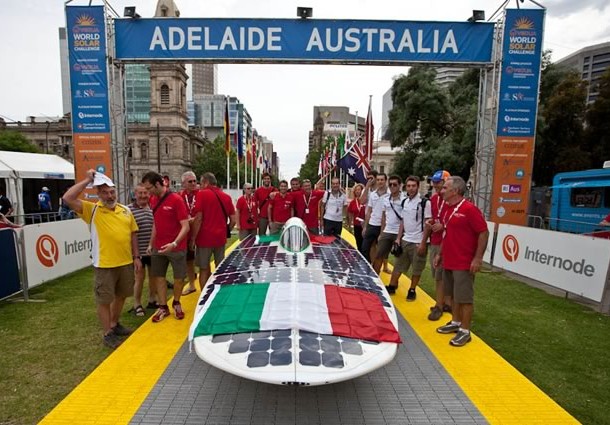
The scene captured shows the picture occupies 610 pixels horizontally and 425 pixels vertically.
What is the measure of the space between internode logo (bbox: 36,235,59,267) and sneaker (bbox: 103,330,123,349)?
2945 mm

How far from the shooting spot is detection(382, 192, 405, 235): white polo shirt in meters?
5.45

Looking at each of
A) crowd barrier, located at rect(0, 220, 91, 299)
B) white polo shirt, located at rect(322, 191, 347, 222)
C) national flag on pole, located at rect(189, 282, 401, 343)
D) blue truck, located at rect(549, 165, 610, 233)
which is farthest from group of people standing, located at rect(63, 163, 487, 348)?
blue truck, located at rect(549, 165, 610, 233)

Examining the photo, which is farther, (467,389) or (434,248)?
(434,248)

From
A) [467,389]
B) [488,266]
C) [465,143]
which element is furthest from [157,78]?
[467,389]

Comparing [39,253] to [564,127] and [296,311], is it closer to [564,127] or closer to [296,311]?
[296,311]

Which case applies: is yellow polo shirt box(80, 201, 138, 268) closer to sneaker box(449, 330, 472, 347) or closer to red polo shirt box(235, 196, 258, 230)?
sneaker box(449, 330, 472, 347)

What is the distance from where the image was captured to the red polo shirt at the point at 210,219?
482 cm

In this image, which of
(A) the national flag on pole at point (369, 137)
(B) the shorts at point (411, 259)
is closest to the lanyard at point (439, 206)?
(B) the shorts at point (411, 259)

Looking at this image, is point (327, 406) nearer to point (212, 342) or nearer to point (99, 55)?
point (212, 342)

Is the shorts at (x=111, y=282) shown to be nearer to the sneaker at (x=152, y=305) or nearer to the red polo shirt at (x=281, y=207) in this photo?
the sneaker at (x=152, y=305)

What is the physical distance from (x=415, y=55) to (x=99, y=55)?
296 inches

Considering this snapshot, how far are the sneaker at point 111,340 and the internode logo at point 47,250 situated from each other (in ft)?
9.66

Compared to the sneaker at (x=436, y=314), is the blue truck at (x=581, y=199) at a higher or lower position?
higher

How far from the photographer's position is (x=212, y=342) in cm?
259
